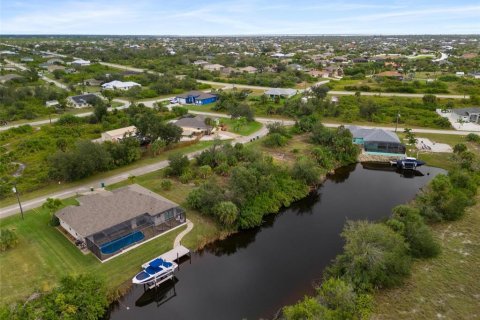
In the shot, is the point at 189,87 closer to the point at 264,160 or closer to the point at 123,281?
the point at 264,160

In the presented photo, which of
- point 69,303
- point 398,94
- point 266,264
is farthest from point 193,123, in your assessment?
point 398,94

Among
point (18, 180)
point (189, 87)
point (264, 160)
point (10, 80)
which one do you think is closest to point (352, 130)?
point (264, 160)

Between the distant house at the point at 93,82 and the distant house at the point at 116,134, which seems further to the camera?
the distant house at the point at 93,82

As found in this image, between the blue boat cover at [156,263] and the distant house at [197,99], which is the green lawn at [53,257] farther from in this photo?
the distant house at [197,99]

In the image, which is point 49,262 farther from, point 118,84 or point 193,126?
point 118,84

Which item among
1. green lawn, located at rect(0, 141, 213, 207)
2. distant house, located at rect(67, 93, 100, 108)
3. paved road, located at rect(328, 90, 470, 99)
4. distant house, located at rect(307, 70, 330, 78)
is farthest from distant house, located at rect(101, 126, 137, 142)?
distant house, located at rect(307, 70, 330, 78)

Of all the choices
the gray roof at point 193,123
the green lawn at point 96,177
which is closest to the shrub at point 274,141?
the green lawn at point 96,177

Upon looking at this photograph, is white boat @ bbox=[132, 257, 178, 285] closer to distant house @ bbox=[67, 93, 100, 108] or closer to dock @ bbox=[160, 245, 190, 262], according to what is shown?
dock @ bbox=[160, 245, 190, 262]
